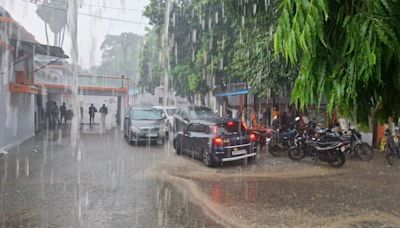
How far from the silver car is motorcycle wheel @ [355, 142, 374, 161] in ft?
29.1

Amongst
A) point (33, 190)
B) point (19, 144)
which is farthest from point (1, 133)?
point (33, 190)

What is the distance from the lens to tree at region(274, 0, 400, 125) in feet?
4.90

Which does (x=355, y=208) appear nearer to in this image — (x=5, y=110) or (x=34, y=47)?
(x=5, y=110)

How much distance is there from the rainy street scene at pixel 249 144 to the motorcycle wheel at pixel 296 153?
0.03 m

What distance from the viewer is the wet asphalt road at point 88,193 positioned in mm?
6613

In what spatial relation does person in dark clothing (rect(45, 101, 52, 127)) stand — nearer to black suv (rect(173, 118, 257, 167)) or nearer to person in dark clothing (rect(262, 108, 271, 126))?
person in dark clothing (rect(262, 108, 271, 126))

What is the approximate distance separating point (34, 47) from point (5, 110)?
3.64 m

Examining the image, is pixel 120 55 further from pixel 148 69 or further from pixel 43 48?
pixel 43 48

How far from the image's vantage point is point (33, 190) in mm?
8758

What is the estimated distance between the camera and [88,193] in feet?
28.2

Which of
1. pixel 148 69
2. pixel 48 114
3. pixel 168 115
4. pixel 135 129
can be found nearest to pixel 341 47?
pixel 135 129

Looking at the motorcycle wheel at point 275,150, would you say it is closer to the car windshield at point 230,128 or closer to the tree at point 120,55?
the car windshield at point 230,128

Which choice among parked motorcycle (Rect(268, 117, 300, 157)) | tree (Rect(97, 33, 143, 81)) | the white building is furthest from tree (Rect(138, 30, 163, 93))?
tree (Rect(97, 33, 143, 81))

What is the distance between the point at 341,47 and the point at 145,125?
1688 cm
